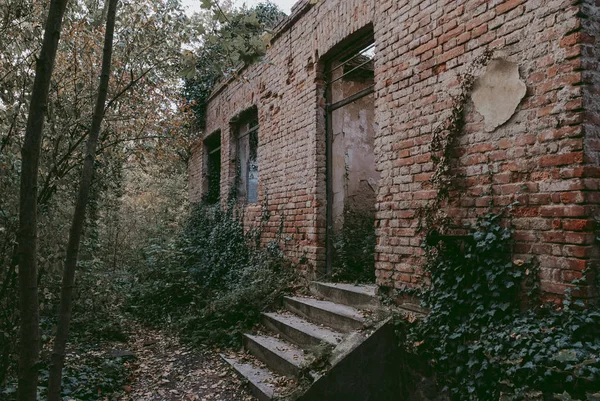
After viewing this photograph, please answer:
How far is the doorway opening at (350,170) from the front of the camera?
5.38 m

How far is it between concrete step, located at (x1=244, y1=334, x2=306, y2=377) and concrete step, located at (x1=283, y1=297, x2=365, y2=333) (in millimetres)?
425

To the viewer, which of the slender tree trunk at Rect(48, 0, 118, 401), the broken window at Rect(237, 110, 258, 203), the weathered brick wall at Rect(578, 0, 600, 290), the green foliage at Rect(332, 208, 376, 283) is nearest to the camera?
the slender tree trunk at Rect(48, 0, 118, 401)

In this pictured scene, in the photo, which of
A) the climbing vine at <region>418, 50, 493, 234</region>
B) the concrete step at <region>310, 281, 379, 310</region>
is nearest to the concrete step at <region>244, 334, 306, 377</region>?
the concrete step at <region>310, 281, 379, 310</region>

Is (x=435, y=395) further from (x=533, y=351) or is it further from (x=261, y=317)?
(x=261, y=317)

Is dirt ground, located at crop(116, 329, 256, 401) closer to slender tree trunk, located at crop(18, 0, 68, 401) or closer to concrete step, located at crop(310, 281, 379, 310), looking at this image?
concrete step, located at crop(310, 281, 379, 310)

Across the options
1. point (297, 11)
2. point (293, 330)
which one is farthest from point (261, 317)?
point (297, 11)

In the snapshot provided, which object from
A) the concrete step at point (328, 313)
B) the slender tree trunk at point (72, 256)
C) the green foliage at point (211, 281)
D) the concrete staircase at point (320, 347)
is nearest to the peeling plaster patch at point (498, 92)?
the concrete staircase at point (320, 347)

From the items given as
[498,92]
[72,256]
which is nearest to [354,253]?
[498,92]

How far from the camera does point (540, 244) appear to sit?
9.24ft

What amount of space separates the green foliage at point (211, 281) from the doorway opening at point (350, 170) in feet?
3.08

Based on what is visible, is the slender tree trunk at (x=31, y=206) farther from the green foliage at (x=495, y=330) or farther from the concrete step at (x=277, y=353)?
the green foliage at (x=495, y=330)

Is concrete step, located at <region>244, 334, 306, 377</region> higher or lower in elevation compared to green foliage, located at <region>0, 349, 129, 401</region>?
higher

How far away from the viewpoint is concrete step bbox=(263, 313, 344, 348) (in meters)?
4.06

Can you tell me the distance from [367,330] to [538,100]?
2281mm
